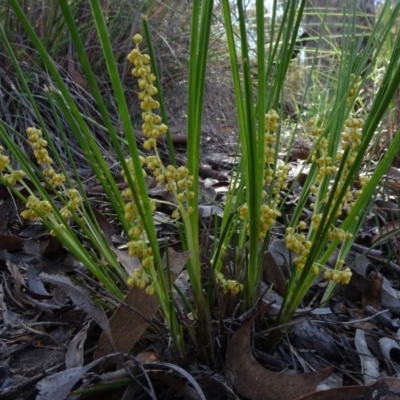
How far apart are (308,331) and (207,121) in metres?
1.52

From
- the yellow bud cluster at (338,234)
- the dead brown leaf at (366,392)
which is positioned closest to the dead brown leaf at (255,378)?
the dead brown leaf at (366,392)

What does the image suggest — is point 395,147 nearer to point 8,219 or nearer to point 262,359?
point 262,359

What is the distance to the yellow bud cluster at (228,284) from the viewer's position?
2.42 ft

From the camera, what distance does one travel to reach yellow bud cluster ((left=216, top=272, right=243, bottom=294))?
74 centimetres

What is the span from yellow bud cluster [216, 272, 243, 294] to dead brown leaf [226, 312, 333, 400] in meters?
0.05

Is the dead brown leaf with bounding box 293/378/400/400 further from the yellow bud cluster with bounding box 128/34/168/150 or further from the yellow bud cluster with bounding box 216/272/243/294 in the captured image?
the yellow bud cluster with bounding box 128/34/168/150

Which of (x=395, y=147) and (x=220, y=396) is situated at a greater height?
(x=395, y=147)

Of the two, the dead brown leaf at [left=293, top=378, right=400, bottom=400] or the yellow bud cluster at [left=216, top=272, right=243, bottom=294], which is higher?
the yellow bud cluster at [left=216, top=272, right=243, bottom=294]

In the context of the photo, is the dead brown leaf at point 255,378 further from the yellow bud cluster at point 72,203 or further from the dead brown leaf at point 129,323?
the yellow bud cluster at point 72,203

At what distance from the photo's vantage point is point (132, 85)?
7.02 ft

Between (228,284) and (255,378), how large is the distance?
11 cm

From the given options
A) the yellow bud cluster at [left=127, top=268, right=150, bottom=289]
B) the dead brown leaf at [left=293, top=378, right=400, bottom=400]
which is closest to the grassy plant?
the yellow bud cluster at [left=127, top=268, right=150, bottom=289]

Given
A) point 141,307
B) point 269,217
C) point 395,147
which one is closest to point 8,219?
point 141,307

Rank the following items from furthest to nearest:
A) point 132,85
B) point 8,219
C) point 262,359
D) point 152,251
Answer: point 132,85 < point 8,219 < point 262,359 < point 152,251
